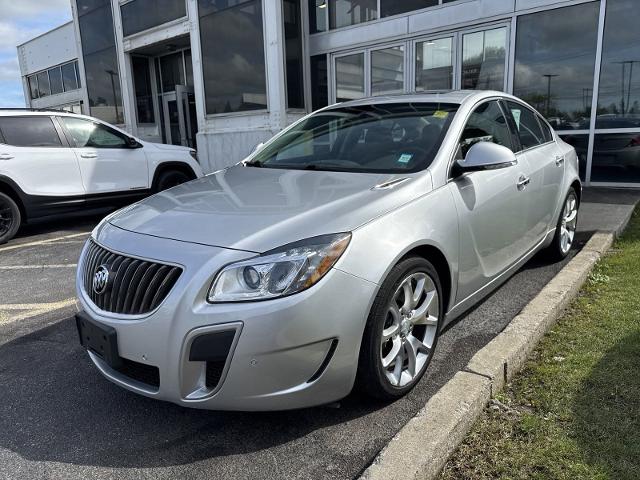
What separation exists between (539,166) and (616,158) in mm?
5604

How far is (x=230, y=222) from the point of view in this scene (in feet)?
7.98

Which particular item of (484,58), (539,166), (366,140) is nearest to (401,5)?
(484,58)

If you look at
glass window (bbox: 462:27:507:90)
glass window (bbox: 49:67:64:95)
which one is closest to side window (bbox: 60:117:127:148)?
glass window (bbox: 462:27:507:90)

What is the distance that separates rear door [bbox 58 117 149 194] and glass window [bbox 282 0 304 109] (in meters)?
4.40

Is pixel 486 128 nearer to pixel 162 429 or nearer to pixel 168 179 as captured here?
pixel 162 429

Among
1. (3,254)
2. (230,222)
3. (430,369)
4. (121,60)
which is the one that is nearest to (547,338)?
(430,369)

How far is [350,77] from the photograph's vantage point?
11469 millimetres

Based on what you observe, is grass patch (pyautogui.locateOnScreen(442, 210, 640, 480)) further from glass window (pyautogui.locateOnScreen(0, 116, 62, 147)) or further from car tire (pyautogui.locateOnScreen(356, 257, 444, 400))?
glass window (pyautogui.locateOnScreen(0, 116, 62, 147))

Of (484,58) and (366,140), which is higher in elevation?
(484,58)

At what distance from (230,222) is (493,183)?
5.96 ft

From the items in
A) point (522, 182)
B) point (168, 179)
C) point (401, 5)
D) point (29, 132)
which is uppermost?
point (401, 5)

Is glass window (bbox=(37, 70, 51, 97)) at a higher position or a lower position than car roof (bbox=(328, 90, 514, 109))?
higher

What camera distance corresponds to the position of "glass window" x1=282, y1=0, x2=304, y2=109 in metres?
11.4

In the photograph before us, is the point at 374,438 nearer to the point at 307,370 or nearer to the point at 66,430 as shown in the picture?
the point at 307,370
